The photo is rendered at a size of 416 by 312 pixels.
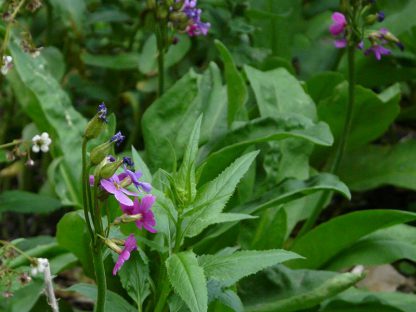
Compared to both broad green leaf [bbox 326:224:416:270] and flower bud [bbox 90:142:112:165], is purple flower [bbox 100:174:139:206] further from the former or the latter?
broad green leaf [bbox 326:224:416:270]

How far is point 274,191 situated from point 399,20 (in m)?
1.39

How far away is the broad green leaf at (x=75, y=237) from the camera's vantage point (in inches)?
99.7

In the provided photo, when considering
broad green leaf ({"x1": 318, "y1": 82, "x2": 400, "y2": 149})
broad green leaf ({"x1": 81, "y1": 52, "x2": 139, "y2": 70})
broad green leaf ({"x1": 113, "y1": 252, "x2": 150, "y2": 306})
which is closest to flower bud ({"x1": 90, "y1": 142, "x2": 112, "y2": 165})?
broad green leaf ({"x1": 113, "y1": 252, "x2": 150, "y2": 306})

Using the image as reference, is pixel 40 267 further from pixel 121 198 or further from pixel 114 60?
pixel 114 60

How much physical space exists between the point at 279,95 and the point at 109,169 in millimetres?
1586

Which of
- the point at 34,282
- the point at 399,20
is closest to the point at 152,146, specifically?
the point at 34,282

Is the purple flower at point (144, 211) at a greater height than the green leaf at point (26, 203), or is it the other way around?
the purple flower at point (144, 211)

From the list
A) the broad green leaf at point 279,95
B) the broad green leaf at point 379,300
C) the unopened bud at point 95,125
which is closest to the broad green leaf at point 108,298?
the unopened bud at point 95,125

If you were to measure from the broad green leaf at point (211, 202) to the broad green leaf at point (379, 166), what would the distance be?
5.22ft

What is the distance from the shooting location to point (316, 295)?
8.08ft

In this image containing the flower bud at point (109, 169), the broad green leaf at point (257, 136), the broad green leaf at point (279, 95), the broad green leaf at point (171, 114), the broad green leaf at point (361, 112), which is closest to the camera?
the flower bud at point (109, 169)

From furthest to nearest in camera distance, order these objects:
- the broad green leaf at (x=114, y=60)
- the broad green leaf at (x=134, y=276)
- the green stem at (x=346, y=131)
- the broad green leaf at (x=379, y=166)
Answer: the broad green leaf at (x=114, y=60) < the broad green leaf at (x=379, y=166) < the green stem at (x=346, y=131) < the broad green leaf at (x=134, y=276)

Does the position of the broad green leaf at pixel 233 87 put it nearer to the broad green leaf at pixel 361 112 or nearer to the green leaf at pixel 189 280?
the broad green leaf at pixel 361 112

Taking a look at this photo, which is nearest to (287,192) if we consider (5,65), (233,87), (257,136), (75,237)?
(257,136)
